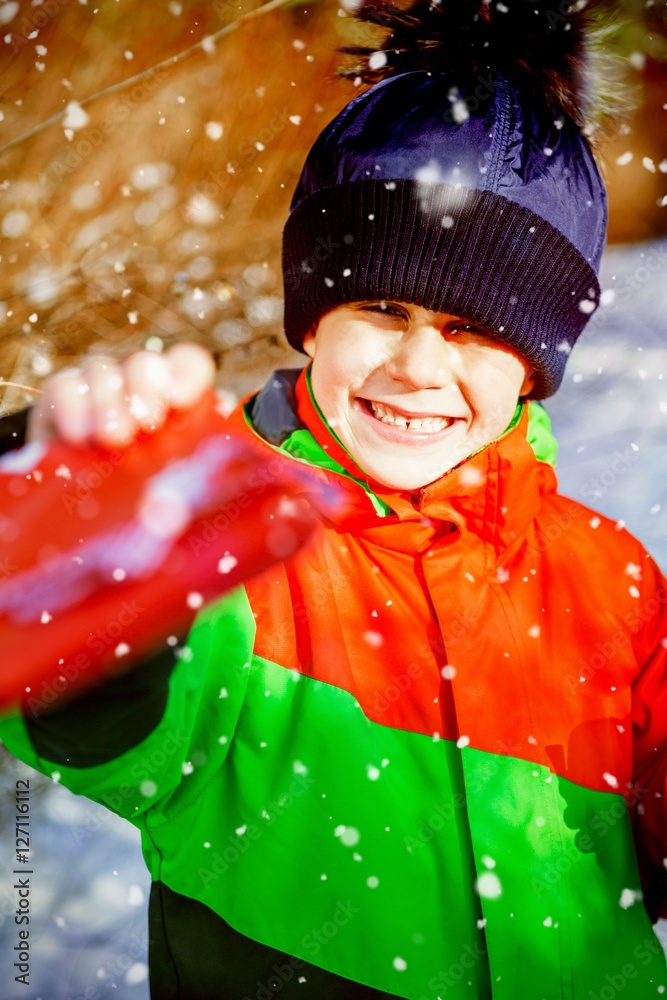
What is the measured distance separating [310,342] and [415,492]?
0.53 feet

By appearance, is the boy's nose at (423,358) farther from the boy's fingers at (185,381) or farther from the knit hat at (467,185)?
the boy's fingers at (185,381)

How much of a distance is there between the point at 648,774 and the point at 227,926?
0.36 meters

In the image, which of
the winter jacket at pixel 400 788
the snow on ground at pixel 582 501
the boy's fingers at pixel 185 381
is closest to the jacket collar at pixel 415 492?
the winter jacket at pixel 400 788

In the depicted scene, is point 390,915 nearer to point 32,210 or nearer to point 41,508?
point 41,508

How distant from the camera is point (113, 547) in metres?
0.46

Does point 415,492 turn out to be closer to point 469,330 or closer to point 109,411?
point 469,330

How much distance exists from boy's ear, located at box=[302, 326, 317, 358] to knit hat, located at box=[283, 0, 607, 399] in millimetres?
24

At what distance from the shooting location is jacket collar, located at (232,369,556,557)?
2.04 ft

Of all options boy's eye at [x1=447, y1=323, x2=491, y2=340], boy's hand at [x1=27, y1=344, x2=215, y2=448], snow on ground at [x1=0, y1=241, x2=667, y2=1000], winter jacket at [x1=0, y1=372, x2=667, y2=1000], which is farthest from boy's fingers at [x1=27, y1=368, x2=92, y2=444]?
snow on ground at [x1=0, y1=241, x2=667, y2=1000]

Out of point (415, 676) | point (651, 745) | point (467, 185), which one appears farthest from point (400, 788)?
point (467, 185)

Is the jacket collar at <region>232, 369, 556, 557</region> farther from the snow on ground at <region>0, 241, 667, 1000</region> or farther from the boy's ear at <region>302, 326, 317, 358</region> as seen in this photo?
the snow on ground at <region>0, 241, 667, 1000</region>

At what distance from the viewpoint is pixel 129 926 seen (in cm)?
71

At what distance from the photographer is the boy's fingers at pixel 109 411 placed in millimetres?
497

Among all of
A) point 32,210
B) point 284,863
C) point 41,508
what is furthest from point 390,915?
point 32,210
